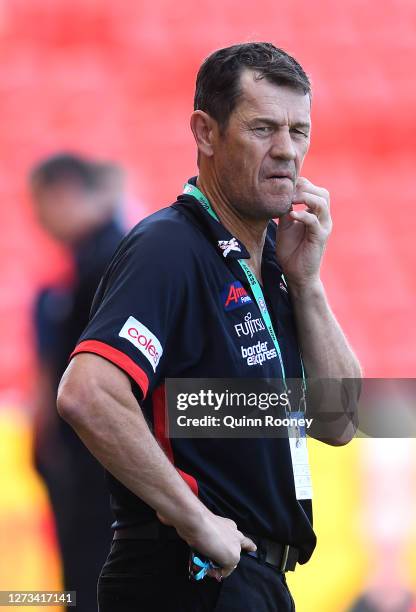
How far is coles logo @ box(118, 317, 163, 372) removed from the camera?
1562 mm

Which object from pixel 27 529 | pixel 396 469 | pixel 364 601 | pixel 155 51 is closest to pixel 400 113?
pixel 155 51

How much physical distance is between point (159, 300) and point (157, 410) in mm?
199

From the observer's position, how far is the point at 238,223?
6.14ft

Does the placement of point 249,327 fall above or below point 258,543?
above

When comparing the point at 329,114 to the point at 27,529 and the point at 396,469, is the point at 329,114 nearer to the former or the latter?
the point at 396,469

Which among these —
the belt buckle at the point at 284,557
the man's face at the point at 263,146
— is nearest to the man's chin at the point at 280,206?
the man's face at the point at 263,146

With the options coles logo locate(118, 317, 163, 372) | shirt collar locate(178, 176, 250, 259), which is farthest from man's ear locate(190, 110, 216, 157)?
coles logo locate(118, 317, 163, 372)

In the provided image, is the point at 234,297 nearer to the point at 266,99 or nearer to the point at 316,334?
the point at 316,334

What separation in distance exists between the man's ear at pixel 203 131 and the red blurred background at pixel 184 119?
4.09ft

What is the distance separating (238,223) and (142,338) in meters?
0.39

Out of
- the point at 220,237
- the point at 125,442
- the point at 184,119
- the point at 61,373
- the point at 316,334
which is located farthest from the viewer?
the point at 184,119

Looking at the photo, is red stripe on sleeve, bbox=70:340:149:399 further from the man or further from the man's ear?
the man's ear

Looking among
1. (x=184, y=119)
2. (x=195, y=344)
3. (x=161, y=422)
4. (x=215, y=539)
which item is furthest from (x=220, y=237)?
(x=184, y=119)

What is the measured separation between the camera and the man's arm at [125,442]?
153 centimetres
